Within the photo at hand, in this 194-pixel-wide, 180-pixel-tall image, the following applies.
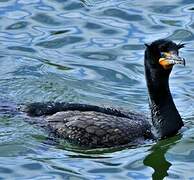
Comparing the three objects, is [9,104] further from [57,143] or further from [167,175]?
[167,175]

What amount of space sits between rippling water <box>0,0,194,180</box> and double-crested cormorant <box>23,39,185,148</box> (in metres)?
0.17

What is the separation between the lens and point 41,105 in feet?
43.3

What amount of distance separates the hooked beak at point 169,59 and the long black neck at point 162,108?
13.0 inches

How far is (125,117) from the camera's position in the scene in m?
12.8

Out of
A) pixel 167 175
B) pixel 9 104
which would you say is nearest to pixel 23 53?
Answer: pixel 9 104

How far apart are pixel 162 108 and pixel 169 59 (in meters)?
0.86

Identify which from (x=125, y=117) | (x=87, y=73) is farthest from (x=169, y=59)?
(x=87, y=73)

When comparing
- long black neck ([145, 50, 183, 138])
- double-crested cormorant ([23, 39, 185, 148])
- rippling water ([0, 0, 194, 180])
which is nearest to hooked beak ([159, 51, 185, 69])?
double-crested cormorant ([23, 39, 185, 148])

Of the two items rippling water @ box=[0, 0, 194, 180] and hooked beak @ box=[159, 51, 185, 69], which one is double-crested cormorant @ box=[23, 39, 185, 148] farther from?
rippling water @ box=[0, 0, 194, 180]

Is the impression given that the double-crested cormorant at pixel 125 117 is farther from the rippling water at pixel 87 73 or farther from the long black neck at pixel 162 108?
the rippling water at pixel 87 73

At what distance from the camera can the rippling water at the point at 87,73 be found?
464 inches

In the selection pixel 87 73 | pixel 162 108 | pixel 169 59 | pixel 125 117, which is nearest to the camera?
pixel 169 59

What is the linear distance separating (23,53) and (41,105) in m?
2.85

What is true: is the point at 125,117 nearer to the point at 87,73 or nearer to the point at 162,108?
the point at 162,108
